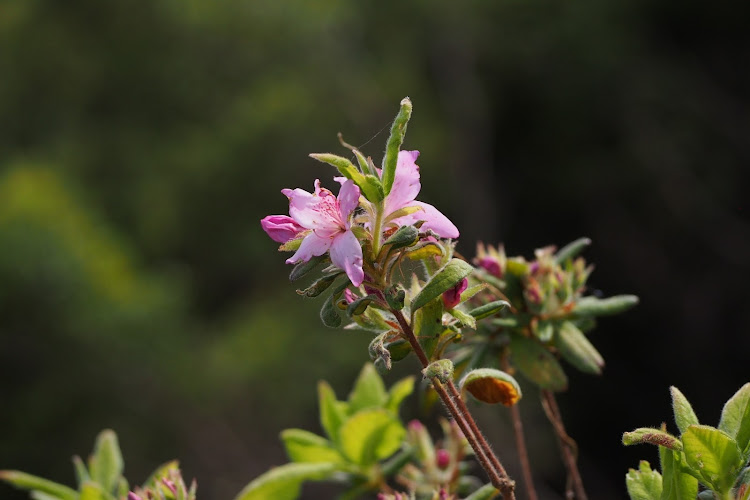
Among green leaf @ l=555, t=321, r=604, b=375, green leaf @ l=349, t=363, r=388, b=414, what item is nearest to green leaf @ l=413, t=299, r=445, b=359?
green leaf @ l=555, t=321, r=604, b=375

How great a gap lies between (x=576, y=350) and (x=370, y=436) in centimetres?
23

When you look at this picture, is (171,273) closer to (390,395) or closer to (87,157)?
(87,157)

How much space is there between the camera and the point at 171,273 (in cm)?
622

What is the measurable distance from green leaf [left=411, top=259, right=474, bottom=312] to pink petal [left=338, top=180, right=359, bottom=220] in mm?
68

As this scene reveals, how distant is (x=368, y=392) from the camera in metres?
0.91

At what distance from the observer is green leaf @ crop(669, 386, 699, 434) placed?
1.69 ft

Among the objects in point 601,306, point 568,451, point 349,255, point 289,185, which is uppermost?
point 289,185

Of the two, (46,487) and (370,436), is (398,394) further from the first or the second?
(46,487)

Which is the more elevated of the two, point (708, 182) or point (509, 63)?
point (509, 63)

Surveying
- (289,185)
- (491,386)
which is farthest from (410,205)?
(289,185)

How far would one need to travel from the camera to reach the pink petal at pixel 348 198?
1.71 feet

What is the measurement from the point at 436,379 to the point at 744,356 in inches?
230

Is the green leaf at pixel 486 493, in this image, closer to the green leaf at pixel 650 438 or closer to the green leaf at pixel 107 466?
the green leaf at pixel 650 438

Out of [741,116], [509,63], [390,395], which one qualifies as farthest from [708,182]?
[390,395]
